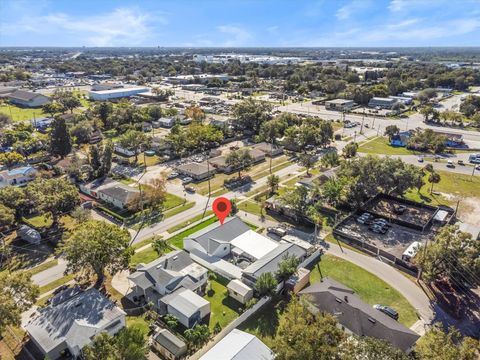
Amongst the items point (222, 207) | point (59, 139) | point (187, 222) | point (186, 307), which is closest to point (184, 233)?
point (187, 222)

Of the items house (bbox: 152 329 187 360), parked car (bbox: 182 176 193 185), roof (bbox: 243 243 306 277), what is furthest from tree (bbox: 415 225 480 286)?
parked car (bbox: 182 176 193 185)

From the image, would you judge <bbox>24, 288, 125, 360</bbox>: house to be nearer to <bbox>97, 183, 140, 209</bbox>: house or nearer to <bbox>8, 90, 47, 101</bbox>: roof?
<bbox>97, 183, 140, 209</bbox>: house

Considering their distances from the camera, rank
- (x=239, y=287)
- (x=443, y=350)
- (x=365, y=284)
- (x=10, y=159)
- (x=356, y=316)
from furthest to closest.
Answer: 1. (x=10, y=159)
2. (x=365, y=284)
3. (x=239, y=287)
4. (x=356, y=316)
5. (x=443, y=350)

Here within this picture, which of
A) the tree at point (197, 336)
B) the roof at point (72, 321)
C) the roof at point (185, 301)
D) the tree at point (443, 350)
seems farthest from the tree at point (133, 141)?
the tree at point (443, 350)

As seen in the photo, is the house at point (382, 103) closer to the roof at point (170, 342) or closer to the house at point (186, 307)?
the house at point (186, 307)

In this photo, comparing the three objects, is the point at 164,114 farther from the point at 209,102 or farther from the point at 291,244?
the point at 291,244

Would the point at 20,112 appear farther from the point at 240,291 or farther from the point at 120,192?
the point at 240,291
